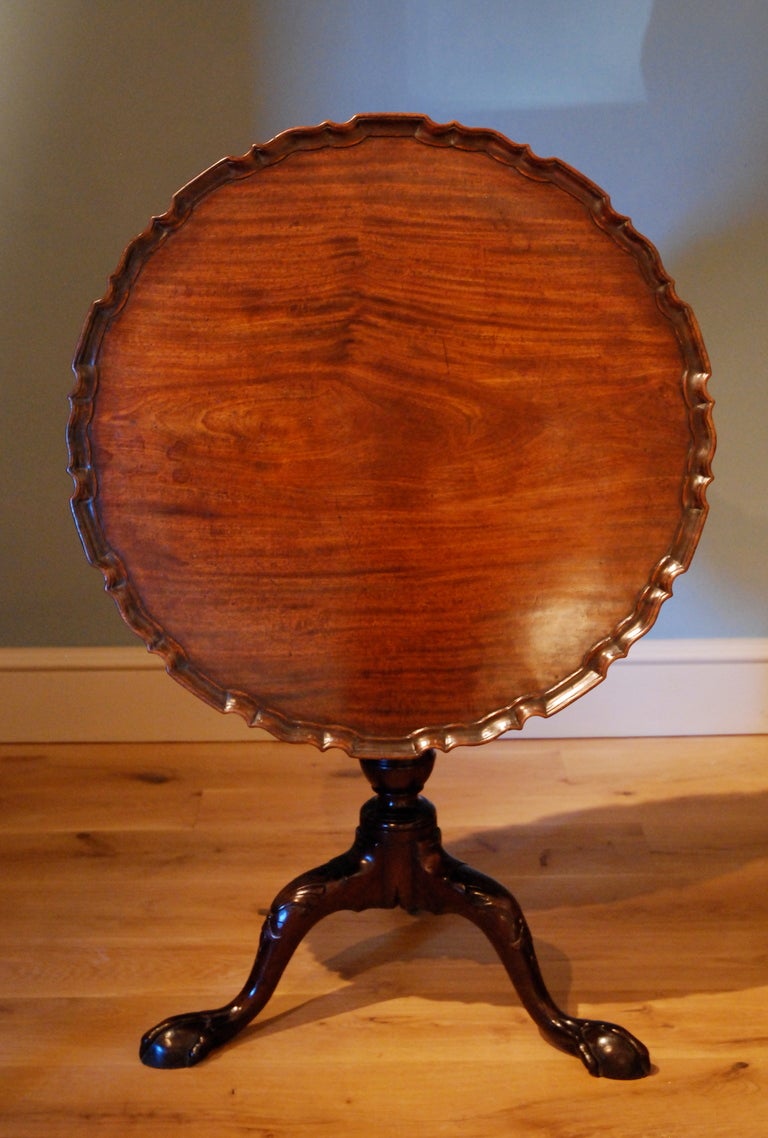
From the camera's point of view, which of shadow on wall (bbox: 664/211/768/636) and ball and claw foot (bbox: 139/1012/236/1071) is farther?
shadow on wall (bbox: 664/211/768/636)

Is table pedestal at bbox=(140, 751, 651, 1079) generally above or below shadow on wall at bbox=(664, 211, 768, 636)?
below

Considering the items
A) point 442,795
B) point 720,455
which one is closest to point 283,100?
point 720,455

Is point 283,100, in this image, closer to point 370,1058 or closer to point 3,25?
point 3,25

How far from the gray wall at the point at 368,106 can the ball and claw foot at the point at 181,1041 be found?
3.74ft

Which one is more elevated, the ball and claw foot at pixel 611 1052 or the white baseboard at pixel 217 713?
the white baseboard at pixel 217 713

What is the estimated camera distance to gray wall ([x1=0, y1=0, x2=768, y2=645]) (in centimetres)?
189

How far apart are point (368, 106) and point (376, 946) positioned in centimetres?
136

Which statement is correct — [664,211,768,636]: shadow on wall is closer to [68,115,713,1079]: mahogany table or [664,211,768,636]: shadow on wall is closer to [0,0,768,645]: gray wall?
[0,0,768,645]: gray wall

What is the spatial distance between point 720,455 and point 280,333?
1.13 m

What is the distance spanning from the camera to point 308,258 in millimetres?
1239

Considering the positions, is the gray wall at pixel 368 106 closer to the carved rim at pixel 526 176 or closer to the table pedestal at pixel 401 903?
the carved rim at pixel 526 176

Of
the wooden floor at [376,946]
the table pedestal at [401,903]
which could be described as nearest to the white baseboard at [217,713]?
the wooden floor at [376,946]

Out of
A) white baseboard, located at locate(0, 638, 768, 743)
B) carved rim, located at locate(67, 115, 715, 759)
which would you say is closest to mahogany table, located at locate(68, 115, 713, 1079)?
carved rim, located at locate(67, 115, 715, 759)

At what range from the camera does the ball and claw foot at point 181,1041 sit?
141 cm
